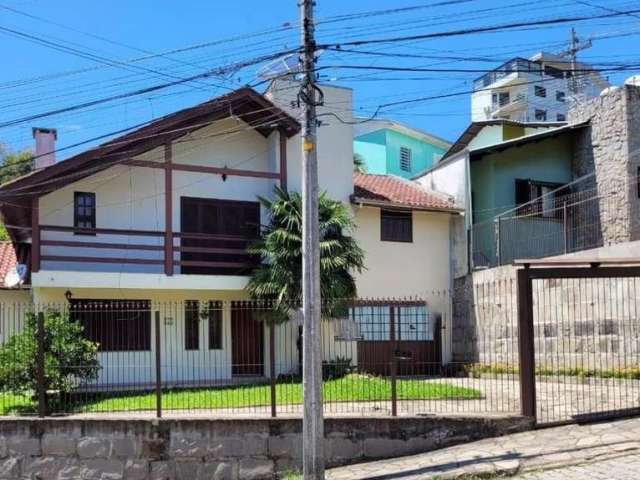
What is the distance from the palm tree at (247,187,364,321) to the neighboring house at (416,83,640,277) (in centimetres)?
430

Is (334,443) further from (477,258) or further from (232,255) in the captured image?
(477,258)

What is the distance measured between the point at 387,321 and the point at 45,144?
982 centimetres

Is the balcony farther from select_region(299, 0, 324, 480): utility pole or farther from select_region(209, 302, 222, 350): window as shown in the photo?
select_region(299, 0, 324, 480): utility pole

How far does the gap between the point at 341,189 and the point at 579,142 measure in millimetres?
7372

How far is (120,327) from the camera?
56.3 feet

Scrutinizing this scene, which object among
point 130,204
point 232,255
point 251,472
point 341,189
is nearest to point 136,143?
point 130,204

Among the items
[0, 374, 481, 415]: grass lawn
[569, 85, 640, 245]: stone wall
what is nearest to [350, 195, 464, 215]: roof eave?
[569, 85, 640, 245]: stone wall

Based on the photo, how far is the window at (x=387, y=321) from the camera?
688 inches

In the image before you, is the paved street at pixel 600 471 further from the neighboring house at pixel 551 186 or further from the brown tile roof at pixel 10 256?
the brown tile roof at pixel 10 256

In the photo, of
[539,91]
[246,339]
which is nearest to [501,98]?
[539,91]

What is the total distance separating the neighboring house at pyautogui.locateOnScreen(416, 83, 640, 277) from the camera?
63.3ft

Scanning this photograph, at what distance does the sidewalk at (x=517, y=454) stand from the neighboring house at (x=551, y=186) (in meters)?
9.29

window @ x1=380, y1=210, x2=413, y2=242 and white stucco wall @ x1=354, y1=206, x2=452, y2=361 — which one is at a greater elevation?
window @ x1=380, y1=210, x2=413, y2=242

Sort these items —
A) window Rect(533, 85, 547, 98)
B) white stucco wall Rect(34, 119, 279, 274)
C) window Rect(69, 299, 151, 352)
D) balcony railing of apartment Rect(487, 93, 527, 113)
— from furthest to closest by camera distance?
window Rect(533, 85, 547, 98) < balcony railing of apartment Rect(487, 93, 527, 113) < white stucco wall Rect(34, 119, 279, 274) < window Rect(69, 299, 151, 352)
